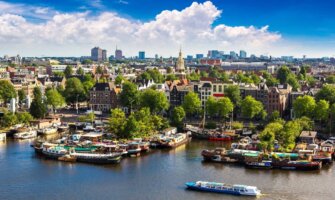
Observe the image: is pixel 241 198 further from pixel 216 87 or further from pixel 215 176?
pixel 216 87

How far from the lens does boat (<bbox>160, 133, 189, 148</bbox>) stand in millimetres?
52034

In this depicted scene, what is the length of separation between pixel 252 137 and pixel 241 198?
21.7m

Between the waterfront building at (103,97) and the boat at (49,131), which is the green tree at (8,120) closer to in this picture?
the boat at (49,131)

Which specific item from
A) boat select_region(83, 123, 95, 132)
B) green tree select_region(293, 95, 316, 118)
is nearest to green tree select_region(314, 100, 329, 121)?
green tree select_region(293, 95, 316, 118)

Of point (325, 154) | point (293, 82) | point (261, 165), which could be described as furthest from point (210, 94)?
point (261, 165)

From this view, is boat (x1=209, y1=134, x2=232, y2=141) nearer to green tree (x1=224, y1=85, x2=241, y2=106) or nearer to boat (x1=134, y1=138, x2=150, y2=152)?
boat (x1=134, y1=138, x2=150, y2=152)

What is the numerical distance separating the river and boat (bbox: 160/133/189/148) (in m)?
3.57

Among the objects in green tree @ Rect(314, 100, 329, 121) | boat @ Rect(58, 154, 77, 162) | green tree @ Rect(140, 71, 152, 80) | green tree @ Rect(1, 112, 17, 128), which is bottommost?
boat @ Rect(58, 154, 77, 162)

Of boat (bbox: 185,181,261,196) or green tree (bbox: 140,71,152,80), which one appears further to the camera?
green tree (bbox: 140,71,152,80)

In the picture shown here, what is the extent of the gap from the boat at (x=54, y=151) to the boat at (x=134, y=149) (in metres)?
6.03

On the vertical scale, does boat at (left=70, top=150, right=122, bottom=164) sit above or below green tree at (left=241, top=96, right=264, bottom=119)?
below

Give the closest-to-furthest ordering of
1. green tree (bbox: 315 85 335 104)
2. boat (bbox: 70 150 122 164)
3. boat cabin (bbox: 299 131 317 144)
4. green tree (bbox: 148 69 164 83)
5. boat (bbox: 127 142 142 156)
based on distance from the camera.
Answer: boat (bbox: 70 150 122 164), boat (bbox: 127 142 142 156), boat cabin (bbox: 299 131 317 144), green tree (bbox: 315 85 335 104), green tree (bbox: 148 69 164 83)

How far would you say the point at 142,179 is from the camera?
3906 centimetres

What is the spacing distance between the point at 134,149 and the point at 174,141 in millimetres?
6054
